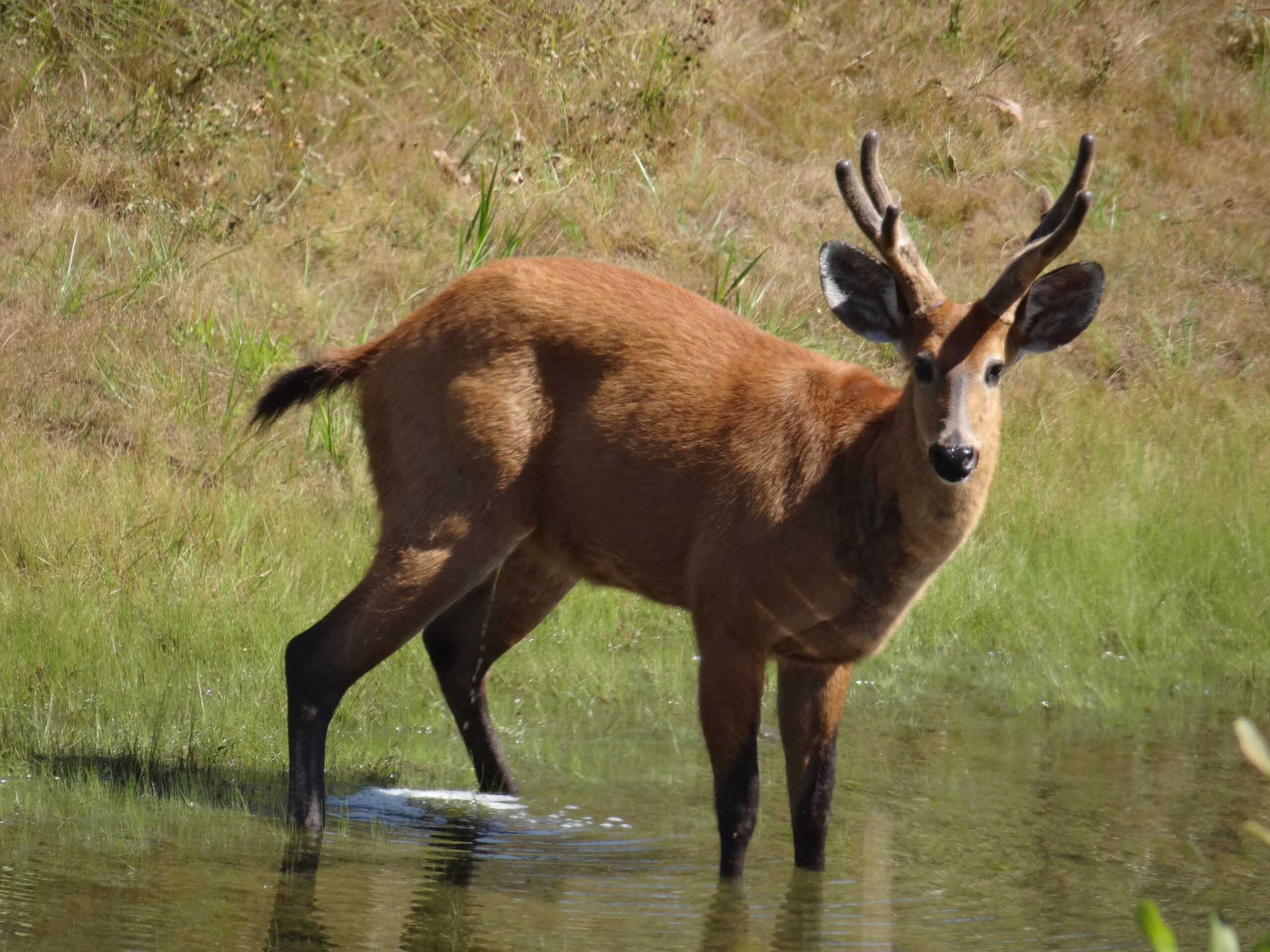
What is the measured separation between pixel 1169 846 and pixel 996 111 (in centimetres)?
804

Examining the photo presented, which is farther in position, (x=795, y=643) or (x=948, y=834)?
(x=948, y=834)

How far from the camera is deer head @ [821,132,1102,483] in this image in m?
4.67

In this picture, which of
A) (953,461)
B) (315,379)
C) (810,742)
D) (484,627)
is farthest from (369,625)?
(953,461)

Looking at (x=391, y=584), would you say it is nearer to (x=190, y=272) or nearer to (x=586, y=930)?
(x=586, y=930)

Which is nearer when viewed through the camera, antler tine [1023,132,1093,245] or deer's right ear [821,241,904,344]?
antler tine [1023,132,1093,245]

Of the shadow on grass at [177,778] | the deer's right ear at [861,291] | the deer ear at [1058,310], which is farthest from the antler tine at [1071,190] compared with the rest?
the shadow on grass at [177,778]

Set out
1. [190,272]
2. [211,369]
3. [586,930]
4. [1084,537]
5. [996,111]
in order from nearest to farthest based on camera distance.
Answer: [586,930], [1084,537], [211,369], [190,272], [996,111]

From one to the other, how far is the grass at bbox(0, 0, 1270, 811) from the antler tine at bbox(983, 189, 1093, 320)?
242 centimetres

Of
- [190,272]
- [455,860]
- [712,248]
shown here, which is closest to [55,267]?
[190,272]

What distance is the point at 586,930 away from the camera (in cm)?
443

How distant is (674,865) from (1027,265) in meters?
2.05

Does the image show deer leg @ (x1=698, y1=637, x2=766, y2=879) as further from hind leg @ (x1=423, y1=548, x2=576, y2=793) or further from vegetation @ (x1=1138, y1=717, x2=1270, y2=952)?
vegetation @ (x1=1138, y1=717, x2=1270, y2=952)

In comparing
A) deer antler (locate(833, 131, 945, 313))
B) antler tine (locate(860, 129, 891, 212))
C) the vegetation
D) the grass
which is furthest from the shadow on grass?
the vegetation

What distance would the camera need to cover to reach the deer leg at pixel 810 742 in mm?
5207
